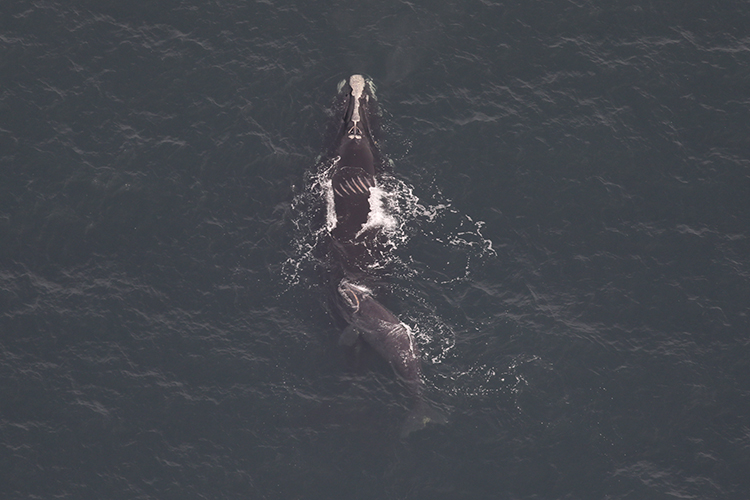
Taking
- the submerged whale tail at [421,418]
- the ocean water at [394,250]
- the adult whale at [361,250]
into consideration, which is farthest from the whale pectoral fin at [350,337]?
the submerged whale tail at [421,418]

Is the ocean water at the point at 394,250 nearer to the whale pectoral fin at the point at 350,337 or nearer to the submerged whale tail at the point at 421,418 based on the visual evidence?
the submerged whale tail at the point at 421,418

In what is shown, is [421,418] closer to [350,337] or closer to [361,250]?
[350,337]

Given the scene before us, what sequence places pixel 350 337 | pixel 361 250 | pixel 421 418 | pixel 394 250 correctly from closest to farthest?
pixel 421 418 → pixel 350 337 → pixel 361 250 → pixel 394 250

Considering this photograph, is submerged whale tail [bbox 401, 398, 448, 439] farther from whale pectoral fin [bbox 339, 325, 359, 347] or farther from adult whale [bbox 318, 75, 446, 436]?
whale pectoral fin [bbox 339, 325, 359, 347]

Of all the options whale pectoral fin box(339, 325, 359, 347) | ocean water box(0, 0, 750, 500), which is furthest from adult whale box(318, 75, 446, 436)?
ocean water box(0, 0, 750, 500)

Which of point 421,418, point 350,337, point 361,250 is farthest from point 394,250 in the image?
point 421,418

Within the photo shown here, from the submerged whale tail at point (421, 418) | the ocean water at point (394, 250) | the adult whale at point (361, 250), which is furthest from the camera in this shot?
the adult whale at point (361, 250)

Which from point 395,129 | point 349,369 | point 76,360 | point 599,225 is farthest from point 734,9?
point 76,360
